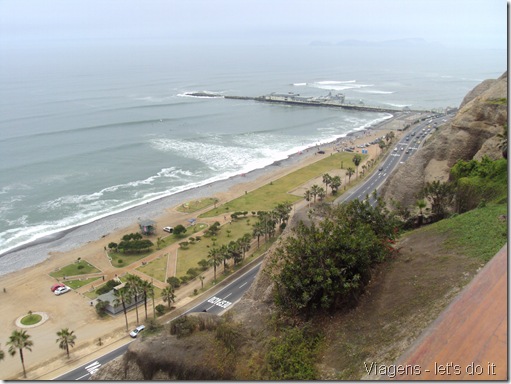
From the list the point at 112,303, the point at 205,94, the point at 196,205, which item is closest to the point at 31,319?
the point at 112,303

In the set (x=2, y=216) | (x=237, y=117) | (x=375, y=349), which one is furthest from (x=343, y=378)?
(x=237, y=117)

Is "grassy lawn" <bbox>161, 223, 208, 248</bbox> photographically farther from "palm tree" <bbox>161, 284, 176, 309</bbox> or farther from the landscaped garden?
the landscaped garden

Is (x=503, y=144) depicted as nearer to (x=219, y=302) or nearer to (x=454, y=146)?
(x=454, y=146)

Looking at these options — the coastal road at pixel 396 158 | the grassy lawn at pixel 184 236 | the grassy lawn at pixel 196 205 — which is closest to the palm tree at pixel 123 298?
the grassy lawn at pixel 184 236

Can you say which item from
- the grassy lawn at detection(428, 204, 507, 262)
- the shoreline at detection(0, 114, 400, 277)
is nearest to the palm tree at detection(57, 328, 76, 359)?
the shoreline at detection(0, 114, 400, 277)

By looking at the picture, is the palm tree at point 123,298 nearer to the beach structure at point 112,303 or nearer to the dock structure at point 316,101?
the beach structure at point 112,303

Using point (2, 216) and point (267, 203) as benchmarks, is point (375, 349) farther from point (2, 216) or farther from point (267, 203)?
point (2, 216)
